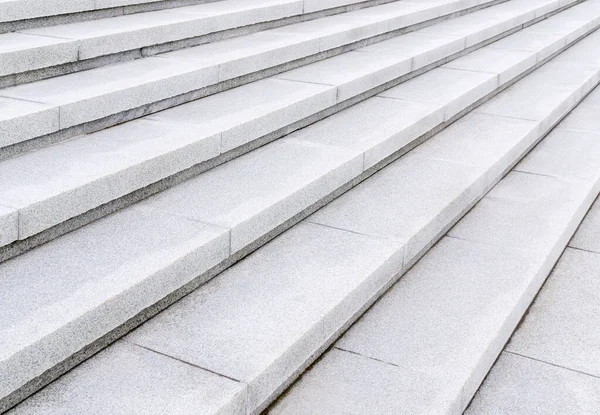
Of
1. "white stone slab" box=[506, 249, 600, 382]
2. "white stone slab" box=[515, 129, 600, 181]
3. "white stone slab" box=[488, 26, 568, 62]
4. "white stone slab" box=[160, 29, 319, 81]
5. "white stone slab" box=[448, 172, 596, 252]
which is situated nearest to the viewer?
"white stone slab" box=[506, 249, 600, 382]

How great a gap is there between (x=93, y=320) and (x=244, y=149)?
171 cm

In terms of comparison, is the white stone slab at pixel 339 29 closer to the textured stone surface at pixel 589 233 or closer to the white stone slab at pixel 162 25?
the white stone slab at pixel 162 25

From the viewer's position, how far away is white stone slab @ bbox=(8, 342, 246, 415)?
2.38 metres

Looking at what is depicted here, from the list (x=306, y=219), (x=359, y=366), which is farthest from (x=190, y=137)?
(x=359, y=366)

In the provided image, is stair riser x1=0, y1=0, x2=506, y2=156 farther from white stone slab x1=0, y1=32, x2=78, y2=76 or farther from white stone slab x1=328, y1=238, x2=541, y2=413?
white stone slab x1=328, y1=238, x2=541, y2=413

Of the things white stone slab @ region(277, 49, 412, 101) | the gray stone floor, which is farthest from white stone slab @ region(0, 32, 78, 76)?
the gray stone floor

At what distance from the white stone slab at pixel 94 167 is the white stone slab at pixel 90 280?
110mm

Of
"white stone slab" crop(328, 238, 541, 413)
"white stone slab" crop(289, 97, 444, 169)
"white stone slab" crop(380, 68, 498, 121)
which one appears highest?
"white stone slab" crop(380, 68, 498, 121)

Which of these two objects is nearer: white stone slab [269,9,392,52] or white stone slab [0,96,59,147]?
white stone slab [0,96,59,147]

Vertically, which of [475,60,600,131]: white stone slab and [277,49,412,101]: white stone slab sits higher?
[277,49,412,101]: white stone slab

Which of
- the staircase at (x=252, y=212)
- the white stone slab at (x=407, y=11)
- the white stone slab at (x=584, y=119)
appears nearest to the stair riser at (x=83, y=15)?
the staircase at (x=252, y=212)

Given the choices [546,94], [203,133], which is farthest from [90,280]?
[546,94]

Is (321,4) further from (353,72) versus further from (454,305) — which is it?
(454,305)

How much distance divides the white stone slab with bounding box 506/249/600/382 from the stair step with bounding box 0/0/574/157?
6.83ft
